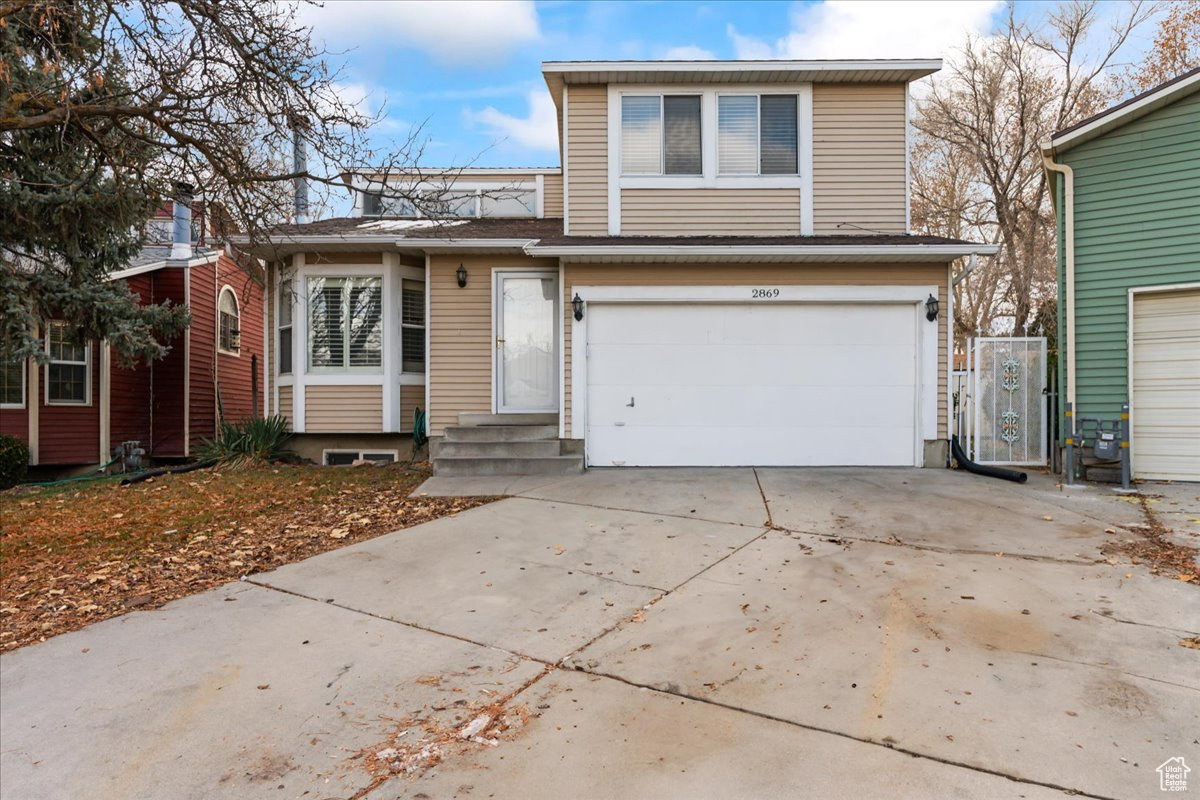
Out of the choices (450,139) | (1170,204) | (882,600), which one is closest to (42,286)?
(450,139)

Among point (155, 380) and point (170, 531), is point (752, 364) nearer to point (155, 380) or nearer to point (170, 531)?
point (170, 531)

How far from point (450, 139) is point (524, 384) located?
349 centimetres

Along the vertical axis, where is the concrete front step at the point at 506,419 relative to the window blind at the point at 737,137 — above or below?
below

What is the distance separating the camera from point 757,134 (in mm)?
9352

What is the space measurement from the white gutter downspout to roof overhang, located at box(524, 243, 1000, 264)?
0.95 meters

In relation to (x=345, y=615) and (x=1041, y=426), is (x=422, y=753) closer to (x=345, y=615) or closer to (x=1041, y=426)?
(x=345, y=615)

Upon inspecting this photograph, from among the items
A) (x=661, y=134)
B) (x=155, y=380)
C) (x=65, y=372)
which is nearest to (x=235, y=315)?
(x=155, y=380)

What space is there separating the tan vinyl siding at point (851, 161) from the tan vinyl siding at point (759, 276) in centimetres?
101

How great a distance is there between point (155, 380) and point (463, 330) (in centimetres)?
861

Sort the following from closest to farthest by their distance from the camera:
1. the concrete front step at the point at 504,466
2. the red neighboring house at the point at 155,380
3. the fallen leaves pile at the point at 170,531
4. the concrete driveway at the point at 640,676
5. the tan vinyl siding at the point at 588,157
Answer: the concrete driveway at the point at 640,676, the fallen leaves pile at the point at 170,531, the concrete front step at the point at 504,466, the tan vinyl siding at the point at 588,157, the red neighboring house at the point at 155,380

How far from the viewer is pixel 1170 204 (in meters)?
7.62

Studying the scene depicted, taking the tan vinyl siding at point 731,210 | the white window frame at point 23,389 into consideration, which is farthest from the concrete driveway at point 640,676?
the white window frame at point 23,389

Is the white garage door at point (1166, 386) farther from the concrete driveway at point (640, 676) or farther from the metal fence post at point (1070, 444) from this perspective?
the concrete driveway at point (640, 676)

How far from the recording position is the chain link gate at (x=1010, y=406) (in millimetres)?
8867
